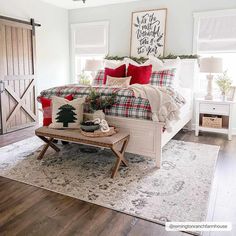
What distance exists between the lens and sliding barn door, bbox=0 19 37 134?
174 inches

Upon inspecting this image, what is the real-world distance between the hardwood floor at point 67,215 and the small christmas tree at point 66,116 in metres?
0.90

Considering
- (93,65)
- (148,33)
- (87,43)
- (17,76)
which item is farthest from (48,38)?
(148,33)

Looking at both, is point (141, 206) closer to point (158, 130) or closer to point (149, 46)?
point (158, 130)

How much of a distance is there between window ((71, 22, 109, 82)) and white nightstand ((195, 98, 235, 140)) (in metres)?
2.54

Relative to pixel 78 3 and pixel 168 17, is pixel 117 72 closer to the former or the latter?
pixel 168 17

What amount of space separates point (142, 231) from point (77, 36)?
203 inches

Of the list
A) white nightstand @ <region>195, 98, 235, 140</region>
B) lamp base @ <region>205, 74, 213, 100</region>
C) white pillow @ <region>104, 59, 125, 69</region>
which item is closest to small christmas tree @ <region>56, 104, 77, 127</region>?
white pillow @ <region>104, 59, 125, 69</region>

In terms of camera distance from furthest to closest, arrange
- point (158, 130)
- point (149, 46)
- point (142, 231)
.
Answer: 1. point (149, 46)
2. point (158, 130)
3. point (142, 231)

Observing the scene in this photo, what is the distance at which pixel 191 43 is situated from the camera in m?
4.81

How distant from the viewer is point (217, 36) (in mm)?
4516

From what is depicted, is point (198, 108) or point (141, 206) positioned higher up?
point (198, 108)

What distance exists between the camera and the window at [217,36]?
14.4ft

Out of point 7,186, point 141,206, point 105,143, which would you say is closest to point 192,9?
point 105,143

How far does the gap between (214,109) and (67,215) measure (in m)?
3.23
